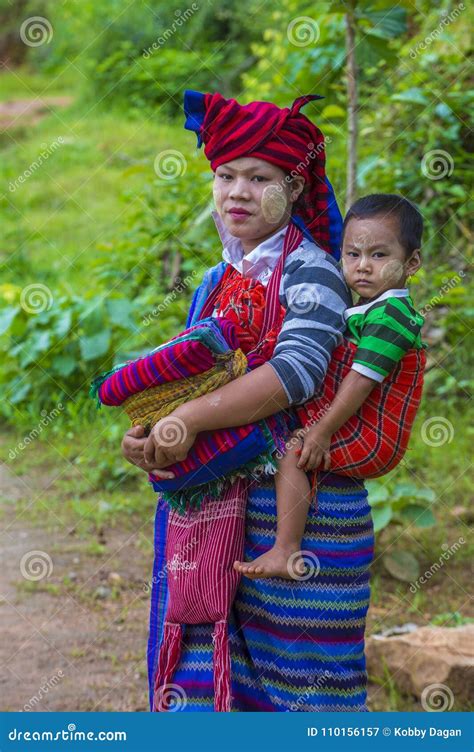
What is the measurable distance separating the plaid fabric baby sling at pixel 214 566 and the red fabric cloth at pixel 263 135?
155 mm

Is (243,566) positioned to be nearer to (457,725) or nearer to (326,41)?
(457,725)

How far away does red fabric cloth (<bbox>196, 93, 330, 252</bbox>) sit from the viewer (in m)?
1.96

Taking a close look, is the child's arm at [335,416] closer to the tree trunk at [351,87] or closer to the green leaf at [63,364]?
the tree trunk at [351,87]

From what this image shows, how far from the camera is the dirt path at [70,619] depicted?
10.3 feet

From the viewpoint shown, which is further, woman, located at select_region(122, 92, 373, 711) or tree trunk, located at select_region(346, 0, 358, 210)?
tree trunk, located at select_region(346, 0, 358, 210)

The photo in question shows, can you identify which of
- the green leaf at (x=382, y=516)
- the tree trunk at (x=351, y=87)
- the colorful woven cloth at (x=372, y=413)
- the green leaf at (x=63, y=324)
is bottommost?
the green leaf at (x=63, y=324)

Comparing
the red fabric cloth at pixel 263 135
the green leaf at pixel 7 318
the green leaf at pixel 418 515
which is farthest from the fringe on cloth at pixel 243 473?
the green leaf at pixel 7 318

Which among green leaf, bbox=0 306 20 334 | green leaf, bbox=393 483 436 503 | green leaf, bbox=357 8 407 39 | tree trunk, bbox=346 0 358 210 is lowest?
green leaf, bbox=0 306 20 334

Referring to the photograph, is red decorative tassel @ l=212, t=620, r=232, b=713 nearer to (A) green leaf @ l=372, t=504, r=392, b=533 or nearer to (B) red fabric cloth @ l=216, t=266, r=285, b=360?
(B) red fabric cloth @ l=216, t=266, r=285, b=360

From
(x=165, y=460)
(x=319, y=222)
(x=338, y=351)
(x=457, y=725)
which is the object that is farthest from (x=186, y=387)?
(x=457, y=725)

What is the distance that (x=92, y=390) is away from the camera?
6.70 ft

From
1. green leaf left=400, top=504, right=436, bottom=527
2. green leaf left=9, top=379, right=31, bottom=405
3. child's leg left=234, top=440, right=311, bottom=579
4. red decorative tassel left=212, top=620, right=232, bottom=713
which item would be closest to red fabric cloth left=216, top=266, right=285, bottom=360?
child's leg left=234, top=440, right=311, bottom=579

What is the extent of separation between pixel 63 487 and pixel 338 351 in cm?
315

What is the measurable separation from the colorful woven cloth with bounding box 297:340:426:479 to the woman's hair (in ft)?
0.74
